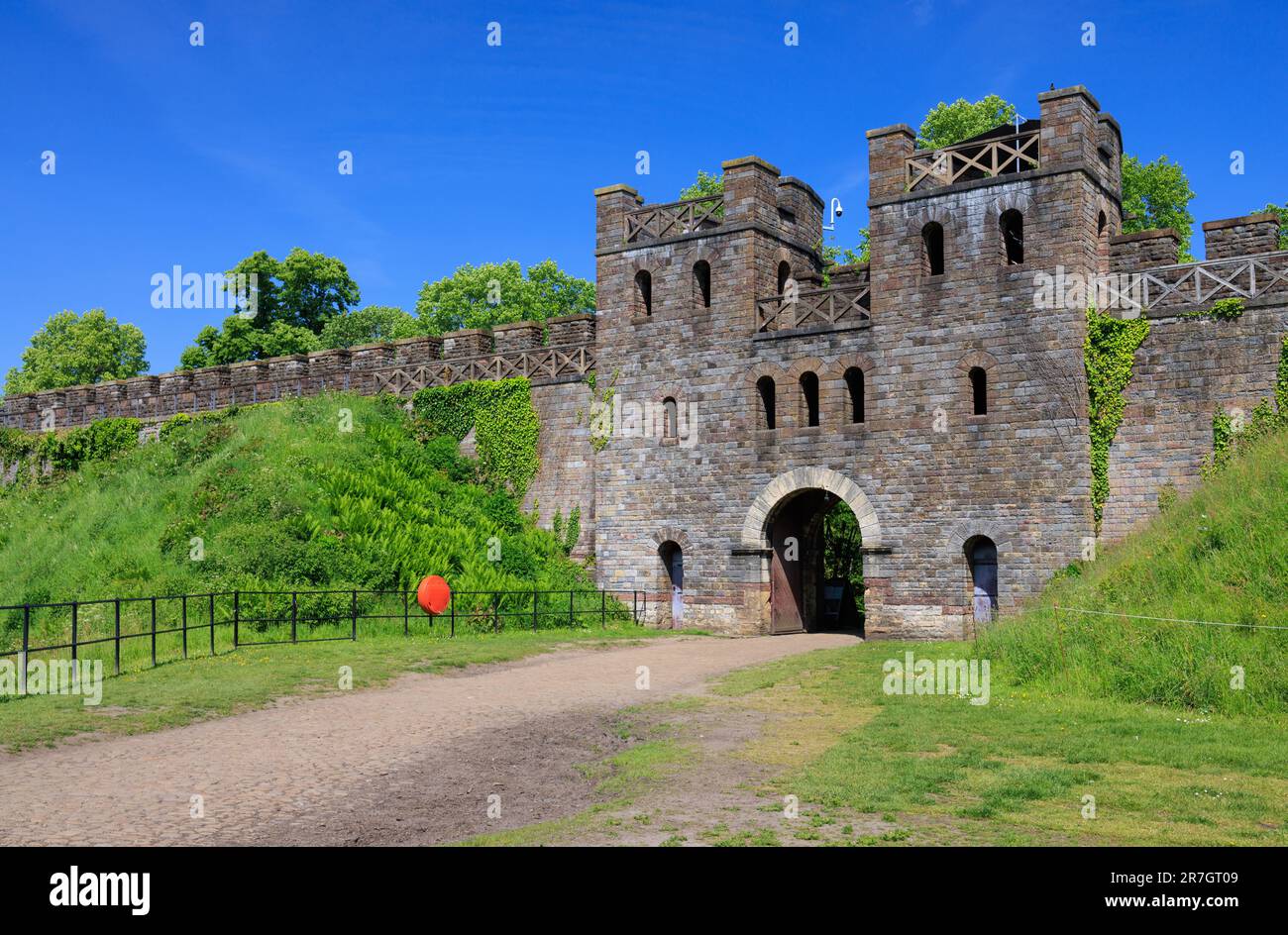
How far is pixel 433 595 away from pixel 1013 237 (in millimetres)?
13722

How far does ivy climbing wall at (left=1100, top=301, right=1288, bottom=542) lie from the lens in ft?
66.6

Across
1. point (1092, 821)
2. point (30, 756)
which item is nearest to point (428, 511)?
point (30, 756)

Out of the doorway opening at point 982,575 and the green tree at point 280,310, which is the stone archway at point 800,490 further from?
the green tree at point 280,310

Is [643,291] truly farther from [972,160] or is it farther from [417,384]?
[972,160]

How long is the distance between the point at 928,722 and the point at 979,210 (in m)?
13.5

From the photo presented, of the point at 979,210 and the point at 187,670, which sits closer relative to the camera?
the point at 187,670

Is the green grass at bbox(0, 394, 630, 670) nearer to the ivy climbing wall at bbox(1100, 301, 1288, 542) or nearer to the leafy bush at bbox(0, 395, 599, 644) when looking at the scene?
the leafy bush at bbox(0, 395, 599, 644)

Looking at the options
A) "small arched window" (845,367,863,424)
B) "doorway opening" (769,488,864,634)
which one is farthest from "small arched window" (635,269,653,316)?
"doorway opening" (769,488,864,634)

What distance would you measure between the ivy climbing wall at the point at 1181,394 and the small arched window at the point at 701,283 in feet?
31.5

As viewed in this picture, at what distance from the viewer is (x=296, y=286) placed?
162ft

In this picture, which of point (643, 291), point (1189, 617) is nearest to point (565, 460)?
point (643, 291)

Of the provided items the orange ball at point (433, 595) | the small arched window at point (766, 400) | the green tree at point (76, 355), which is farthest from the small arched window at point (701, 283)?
the green tree at point (76, 355)
